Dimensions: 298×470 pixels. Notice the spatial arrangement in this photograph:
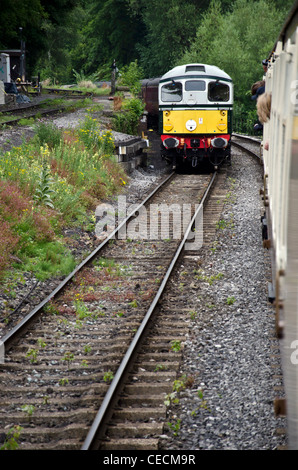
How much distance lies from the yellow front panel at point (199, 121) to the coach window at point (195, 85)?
0.69 m

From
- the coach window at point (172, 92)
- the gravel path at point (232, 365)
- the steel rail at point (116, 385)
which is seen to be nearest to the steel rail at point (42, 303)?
the steel rail at point (116, 385)

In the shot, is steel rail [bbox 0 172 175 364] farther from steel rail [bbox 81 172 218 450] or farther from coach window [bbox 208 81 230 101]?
coach window [bbox 208 81 230 101]

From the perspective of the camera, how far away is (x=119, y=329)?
23.9 ft

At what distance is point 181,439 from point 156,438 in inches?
8.1

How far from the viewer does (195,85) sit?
18609 millimetres

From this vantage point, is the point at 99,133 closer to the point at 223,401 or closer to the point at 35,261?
the point at 35,261

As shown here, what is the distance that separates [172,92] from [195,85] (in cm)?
76

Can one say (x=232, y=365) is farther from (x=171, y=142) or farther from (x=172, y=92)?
(x=172, y=92)

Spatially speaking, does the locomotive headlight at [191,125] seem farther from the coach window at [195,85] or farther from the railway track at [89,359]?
the railway track at [89,359]

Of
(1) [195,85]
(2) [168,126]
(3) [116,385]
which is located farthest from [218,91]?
(3) [116,385]

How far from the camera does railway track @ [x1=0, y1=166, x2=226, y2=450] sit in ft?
16.8

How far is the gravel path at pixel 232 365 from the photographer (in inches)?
195

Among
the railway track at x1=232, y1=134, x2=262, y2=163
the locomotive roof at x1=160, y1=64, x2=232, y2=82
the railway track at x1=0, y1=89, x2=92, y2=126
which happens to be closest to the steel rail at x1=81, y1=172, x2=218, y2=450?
the locomotive roof at x1=160, y1=64, x2=232, y2=82

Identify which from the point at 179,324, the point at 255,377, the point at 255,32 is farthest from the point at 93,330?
the point at 255,32
